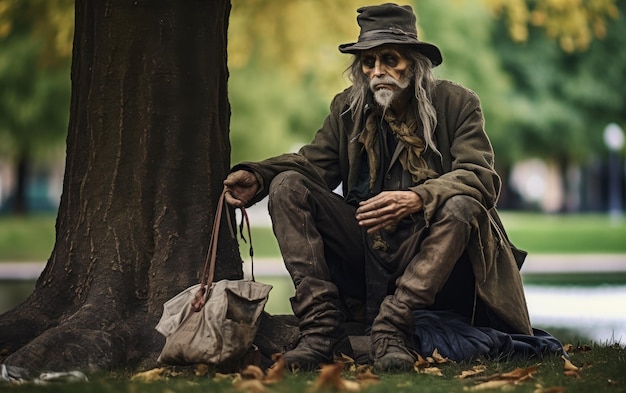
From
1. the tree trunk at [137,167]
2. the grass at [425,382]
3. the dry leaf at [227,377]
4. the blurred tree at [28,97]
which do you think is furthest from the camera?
the blurred tree at [28,97]

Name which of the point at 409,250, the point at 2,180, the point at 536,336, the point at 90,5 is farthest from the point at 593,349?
the point at 2,180

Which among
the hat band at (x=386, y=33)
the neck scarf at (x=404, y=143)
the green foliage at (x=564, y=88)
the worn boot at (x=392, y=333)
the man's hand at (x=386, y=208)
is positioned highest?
the green foliage at (x=564, y=88)

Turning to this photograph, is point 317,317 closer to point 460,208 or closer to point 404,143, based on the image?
point 460,208

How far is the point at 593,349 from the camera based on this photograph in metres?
6.41

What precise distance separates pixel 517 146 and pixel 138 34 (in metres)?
30.8

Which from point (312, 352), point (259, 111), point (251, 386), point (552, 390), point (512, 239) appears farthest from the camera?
point (512, 239)

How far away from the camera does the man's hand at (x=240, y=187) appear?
582 cm

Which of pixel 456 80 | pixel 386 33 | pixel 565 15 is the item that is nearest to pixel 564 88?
pixel 456 80

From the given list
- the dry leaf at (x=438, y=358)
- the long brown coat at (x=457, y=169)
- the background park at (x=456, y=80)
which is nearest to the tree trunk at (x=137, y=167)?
the background park at (x=456, y=80)

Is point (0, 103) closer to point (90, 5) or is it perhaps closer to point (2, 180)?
point (90, 5)

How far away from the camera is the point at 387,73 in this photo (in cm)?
593

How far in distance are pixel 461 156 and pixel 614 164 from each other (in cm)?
3823

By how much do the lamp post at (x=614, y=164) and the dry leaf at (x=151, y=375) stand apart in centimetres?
3241

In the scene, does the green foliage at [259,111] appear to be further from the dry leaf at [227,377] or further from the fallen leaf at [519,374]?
the fallen leaf at [519,374]
